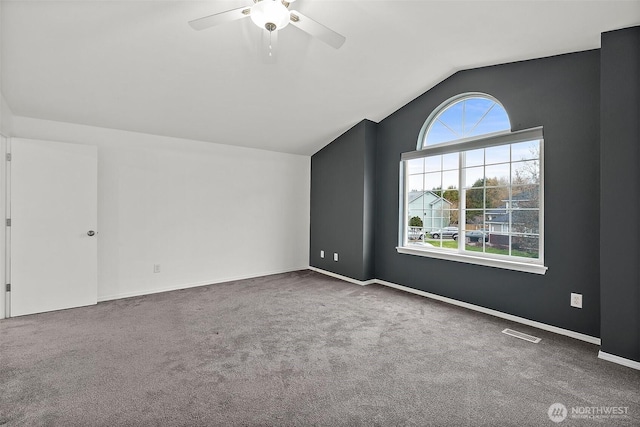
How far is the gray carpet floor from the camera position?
1716mm

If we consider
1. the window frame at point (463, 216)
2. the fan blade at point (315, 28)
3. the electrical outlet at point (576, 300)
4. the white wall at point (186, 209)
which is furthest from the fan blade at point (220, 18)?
the electrical outlet at point (576, 300)

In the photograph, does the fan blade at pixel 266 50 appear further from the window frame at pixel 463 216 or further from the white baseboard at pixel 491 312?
the white baseboard at pixel 491 312

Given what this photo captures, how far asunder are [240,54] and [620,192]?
340cm

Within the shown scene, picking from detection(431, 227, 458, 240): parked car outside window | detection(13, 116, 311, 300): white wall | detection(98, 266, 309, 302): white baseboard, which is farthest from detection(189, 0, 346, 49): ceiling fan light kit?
detection(98, 266, 309, 302): white baseboard

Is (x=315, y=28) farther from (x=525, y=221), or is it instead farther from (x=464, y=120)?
(x=525, y=221)

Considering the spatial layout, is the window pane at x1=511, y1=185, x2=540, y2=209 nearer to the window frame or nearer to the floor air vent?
the window frame

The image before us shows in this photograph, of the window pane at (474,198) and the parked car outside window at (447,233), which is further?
the parked car outside window at (447,233)

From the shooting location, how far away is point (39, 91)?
2.92 m

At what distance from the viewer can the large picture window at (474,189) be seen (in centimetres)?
317

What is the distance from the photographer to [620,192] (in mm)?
2324

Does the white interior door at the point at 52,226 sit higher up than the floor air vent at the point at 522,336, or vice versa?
the white interior door at the point at 52,226

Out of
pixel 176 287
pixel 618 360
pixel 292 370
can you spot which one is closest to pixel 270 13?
pixel 292 370

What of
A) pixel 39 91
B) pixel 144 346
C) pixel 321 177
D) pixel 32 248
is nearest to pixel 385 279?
pixel 321 177

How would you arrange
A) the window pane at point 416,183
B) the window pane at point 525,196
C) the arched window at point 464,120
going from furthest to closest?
the window pane at point 416,183 < the arched window at point 464,120 < the window pane at point 525,196
